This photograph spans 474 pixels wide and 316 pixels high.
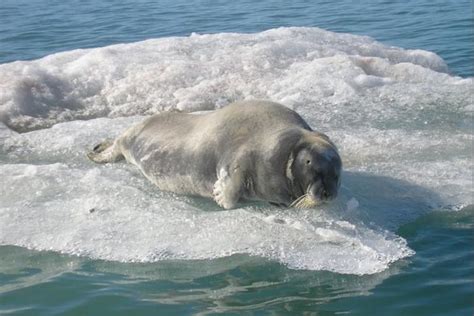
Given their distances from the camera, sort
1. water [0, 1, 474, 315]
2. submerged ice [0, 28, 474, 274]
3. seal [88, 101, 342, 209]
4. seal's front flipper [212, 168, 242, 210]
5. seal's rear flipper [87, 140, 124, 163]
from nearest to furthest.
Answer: water [0, 1, 474, 315], submerged ice [0, 28, 474, 274], seal [88, 101, 342, 209], seal's front flipper [212, 168, 242, 210], seal's rear flipper [87, 140, 124, 163]

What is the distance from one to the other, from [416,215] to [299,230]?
36.9 inches

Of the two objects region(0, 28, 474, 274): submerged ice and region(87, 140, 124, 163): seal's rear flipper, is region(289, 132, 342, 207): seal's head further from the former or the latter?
region(87, 140, 124, 163): seal's rear flipper

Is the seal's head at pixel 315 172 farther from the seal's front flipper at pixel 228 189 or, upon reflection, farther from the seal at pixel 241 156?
the seal's front flipper at pixel 228 189

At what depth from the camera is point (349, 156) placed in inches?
276

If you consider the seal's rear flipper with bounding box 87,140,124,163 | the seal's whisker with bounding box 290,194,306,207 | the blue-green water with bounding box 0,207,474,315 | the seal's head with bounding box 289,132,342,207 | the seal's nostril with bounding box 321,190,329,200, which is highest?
the seal's head with bounding box 289,132,342,207

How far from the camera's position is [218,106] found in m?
9.33

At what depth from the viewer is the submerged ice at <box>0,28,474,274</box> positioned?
548cm

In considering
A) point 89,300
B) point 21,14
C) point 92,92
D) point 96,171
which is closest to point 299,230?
point 89,300

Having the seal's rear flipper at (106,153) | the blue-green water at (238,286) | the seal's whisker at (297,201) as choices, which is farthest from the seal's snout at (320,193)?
the seal's rear flipper at (106,153)

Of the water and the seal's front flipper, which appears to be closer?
the water

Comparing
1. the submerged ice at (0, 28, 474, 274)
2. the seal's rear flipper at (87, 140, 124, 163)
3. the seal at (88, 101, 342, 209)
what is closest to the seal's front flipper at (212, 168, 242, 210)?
the seal at (88, 101, 342, 209)

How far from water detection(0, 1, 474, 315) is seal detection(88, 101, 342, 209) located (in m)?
0.16

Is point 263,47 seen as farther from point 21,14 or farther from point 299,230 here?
point 21,14

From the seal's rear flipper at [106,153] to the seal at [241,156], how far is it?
0.18 ft
